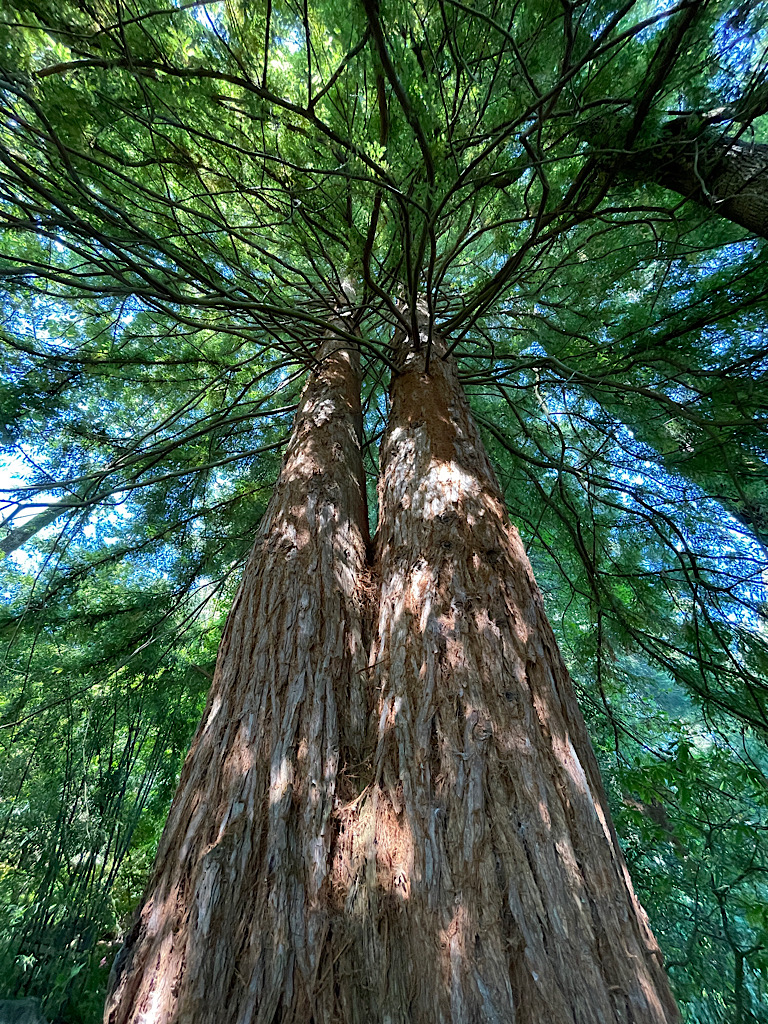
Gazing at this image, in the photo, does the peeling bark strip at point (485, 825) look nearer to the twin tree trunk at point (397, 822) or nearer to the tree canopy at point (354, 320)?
the twin tree trunk at point (397, 822)

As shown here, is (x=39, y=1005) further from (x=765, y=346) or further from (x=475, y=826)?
(x=765, y=346)

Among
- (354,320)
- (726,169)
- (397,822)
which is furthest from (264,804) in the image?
(726,169)

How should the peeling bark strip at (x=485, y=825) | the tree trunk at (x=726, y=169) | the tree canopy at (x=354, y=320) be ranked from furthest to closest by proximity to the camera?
Answer: the tree trunk at (x=726, y=169) < the tree canopy at (x=354, y=320) < the peeling bark strip at (x=485, y=825)

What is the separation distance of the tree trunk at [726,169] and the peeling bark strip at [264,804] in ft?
6.39

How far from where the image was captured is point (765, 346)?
1992 mm

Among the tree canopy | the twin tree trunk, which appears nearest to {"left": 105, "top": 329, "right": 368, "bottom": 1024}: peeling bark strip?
the twin tree trunk

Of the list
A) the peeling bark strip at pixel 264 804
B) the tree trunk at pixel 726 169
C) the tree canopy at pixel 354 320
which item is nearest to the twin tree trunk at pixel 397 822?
the peeling bark strip at pixel 264 804

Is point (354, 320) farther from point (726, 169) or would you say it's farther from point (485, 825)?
point (485, 825)

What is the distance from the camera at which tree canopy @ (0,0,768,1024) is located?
161 centimetres

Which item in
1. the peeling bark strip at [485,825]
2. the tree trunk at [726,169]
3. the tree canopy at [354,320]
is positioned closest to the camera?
the peeling bark strip at [485,825]

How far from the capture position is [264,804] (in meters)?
1.04

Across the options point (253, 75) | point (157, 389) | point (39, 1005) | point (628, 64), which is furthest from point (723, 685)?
point (157, 389)

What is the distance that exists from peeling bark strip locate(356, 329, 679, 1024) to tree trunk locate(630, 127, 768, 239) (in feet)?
5.57

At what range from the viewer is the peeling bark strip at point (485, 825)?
78 centimetres
